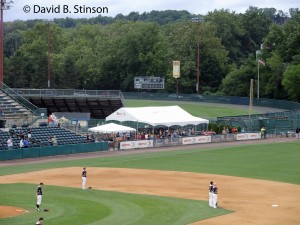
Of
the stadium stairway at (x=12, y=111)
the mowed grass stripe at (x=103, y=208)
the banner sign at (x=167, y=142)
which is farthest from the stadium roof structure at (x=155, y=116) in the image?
the mowed grass stripe at (x=103, y=208)

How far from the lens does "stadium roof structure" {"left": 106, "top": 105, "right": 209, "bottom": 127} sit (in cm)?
6306

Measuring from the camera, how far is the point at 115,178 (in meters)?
42.1

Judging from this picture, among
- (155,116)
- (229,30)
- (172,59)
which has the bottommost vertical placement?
(155,116)

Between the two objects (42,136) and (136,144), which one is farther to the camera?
(136,144)

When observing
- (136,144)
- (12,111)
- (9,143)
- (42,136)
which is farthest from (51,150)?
(12,111)

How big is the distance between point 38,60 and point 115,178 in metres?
83.2

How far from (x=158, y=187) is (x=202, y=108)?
63106 mm

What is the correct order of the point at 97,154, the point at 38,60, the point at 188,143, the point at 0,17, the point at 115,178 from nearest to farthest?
the point at 115,178 < the point at 97,154 < the point at 188,143 < the point at 0,17 < the point at 38,60

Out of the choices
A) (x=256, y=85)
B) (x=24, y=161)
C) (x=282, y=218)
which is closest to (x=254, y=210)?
(x=282, y=218)

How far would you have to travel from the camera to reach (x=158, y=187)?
126 feet

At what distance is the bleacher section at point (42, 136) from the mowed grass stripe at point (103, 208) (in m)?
16.7

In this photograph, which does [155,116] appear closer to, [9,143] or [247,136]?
[247,136]

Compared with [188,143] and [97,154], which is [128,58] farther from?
[97,154]

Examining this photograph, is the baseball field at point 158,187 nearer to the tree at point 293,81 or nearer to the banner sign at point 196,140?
the banner sign at point 196,140
